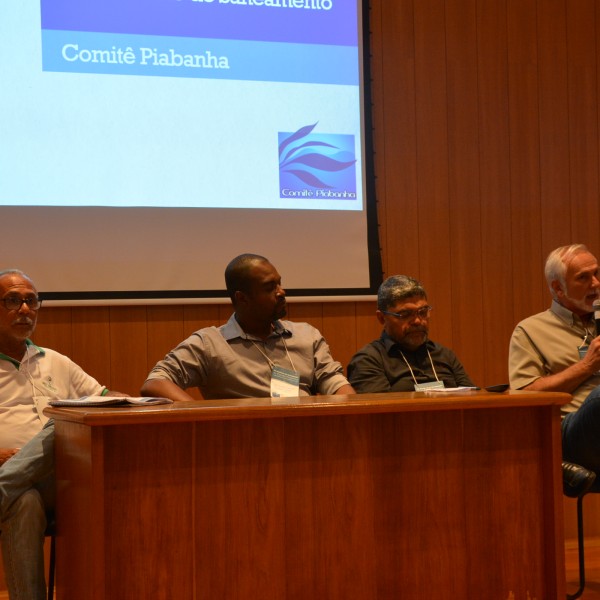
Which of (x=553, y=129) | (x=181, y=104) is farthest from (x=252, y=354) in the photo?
(x=553, y=129)

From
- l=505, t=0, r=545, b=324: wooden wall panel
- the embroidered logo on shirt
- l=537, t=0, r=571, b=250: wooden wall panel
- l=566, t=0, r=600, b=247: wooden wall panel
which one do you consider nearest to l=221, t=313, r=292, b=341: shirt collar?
the embroidered logo on shirt

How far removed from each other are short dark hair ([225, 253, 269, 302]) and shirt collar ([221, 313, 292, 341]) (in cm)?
10

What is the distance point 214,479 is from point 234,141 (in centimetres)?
221

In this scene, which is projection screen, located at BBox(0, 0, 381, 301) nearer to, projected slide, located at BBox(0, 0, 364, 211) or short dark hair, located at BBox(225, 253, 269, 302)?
projected slide, located at BBox(0, 0, 364, 211)

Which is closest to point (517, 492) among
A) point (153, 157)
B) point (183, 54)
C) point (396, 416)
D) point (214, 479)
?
point (396, 416)

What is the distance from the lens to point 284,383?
3.14 metres

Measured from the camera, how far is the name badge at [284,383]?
10.2 ft

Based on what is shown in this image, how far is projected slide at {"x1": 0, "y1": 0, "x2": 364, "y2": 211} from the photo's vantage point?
3836mm

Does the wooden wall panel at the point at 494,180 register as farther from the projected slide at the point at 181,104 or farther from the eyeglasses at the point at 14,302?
the eyeglasses at the point at 14,302

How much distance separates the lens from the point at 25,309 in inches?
122

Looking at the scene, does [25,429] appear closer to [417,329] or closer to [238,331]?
[238,331]

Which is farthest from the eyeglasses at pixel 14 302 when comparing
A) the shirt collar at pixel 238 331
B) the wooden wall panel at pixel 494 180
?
the wooden wall panel at pixel 494 180

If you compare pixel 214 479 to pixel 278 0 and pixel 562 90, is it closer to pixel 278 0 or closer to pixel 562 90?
pixel 278 0

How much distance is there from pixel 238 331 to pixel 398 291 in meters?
0.65
